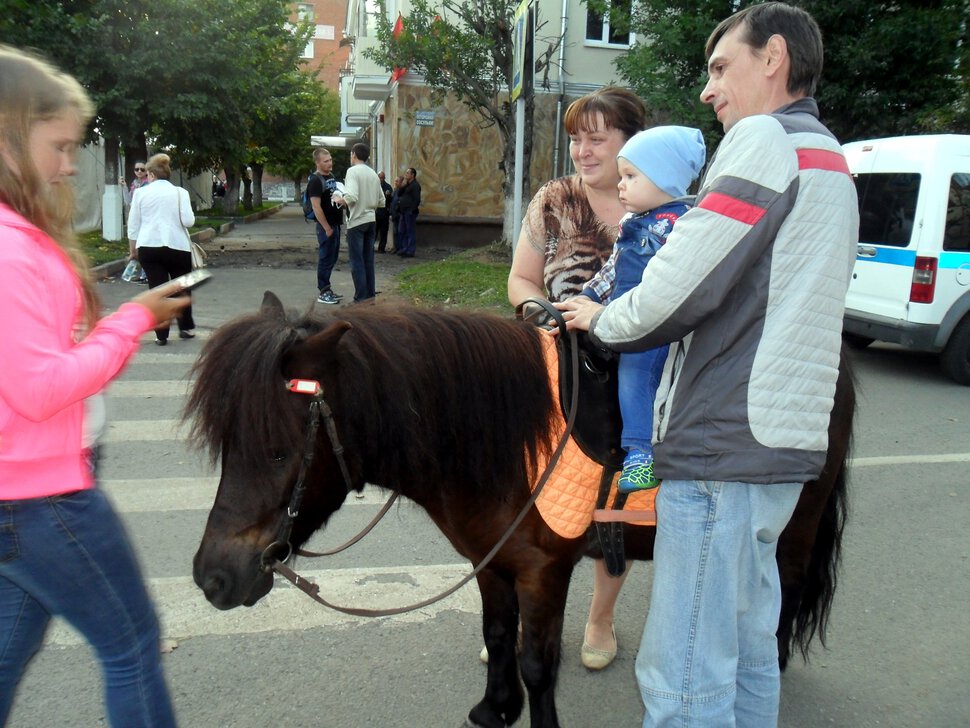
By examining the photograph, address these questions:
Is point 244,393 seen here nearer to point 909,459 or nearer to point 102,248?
point 909,459

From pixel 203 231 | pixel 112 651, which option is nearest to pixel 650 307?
pixel 112 651

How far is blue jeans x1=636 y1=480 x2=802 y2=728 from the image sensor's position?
5.98 ft

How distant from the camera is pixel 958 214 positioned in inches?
314

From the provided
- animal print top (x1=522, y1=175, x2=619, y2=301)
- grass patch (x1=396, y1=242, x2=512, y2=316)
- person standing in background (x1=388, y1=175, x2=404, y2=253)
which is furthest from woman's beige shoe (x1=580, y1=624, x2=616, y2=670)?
person standing in background (x1=388, y1=175, x2=404, y2=253)

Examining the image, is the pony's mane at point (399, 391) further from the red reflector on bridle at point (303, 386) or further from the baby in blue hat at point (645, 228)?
the baby in blue hat at point (645, 228)

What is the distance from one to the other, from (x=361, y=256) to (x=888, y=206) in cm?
646

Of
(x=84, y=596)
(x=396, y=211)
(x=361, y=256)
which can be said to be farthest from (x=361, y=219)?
(x=84, y=596)

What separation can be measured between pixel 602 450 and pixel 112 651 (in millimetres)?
1377

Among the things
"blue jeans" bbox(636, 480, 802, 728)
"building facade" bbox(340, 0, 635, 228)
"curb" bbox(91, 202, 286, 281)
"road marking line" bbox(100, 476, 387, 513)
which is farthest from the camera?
"building facade" bbox(340, 0, 635, 228)

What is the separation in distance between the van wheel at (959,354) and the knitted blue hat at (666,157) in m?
7.32

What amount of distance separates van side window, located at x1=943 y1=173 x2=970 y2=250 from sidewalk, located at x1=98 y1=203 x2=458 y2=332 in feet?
20.1

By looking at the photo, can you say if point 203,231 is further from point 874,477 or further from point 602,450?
point 602,450

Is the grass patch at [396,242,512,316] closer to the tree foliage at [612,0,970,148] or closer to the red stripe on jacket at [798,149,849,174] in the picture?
the tree foliage at [612,0,970,148]

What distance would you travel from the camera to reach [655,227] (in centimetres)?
216
